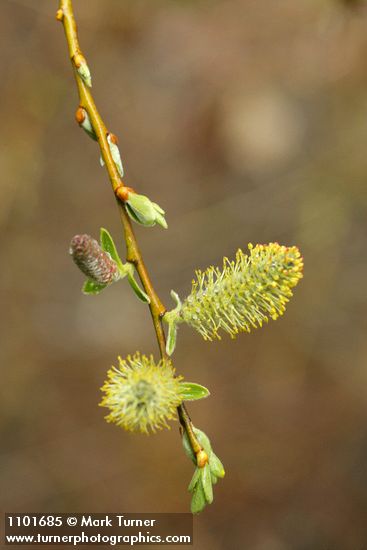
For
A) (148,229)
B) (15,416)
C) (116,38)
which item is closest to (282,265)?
(148,229)

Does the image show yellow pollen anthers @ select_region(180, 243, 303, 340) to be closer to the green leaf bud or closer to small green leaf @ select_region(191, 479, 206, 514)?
the green leaf bud

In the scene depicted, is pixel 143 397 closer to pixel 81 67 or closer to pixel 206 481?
pixel 206 481

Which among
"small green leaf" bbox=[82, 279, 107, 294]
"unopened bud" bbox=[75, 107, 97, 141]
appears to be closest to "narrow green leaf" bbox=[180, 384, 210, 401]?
"small green leaf" bbox=[82, 279, 107, 294]

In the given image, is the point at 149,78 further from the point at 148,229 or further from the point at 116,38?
the point at 148,229

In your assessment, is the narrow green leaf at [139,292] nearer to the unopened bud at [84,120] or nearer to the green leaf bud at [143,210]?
the green leaf bud at [143,210]

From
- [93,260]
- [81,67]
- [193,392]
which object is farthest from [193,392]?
[81,67]

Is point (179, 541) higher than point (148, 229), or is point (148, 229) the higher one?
point (148, 229)
